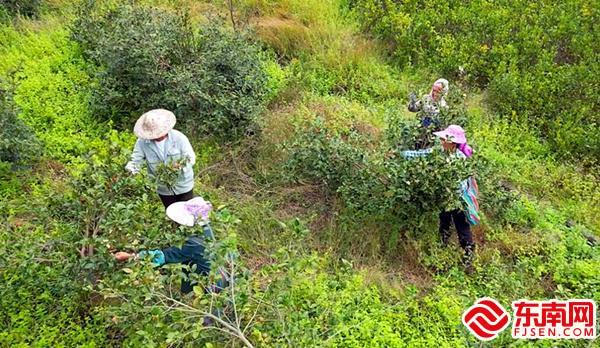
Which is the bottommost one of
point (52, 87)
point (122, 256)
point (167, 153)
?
point (52, 87)

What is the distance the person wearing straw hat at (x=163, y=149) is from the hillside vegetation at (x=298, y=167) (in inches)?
8.9

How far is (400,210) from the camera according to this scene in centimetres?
480

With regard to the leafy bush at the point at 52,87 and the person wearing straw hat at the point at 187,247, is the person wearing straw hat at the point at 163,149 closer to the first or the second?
the person wearing straw hat at the point at 187,247

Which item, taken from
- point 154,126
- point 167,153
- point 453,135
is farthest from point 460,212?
point 154,126

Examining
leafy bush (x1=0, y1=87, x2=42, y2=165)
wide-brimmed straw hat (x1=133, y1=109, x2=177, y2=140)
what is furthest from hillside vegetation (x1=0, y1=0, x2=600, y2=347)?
wide-brimmed straw hat (x1=133, y1=109, x2=177, y2=140)

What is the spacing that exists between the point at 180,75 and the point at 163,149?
2139 mm

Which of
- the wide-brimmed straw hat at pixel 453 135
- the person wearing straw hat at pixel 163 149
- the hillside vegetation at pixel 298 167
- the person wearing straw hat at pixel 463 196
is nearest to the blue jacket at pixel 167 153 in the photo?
the person wearing straw hat at pixel 163 149

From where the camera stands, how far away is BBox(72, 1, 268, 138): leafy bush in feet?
19.9

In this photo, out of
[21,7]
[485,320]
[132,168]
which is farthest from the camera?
[21,7]

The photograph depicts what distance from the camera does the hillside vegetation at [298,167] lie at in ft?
11.4

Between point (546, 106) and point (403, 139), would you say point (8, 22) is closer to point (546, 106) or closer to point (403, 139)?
point (403, 139)

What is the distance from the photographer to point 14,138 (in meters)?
5.27

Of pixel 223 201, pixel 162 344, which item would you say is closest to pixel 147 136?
pixel 223 201

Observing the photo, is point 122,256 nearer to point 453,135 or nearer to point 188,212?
point 188,212
